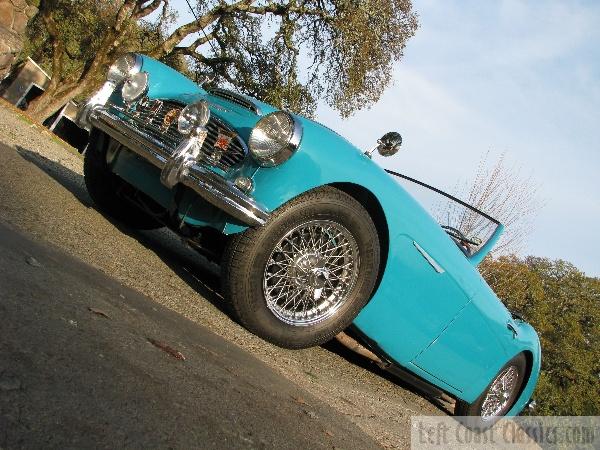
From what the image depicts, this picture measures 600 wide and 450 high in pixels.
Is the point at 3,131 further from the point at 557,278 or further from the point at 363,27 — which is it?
the point at 557,278

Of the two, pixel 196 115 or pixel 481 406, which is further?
pixel 481 406

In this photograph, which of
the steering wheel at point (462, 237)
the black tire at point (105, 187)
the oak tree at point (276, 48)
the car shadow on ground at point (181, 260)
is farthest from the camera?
the oak tree at point (276, 48)

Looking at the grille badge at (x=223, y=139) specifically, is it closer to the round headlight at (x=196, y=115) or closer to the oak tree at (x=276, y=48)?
the round headlight at (x=196, y=115)

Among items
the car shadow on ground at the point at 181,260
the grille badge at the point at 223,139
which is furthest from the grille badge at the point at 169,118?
the car shadow on ground at the point at 181,260

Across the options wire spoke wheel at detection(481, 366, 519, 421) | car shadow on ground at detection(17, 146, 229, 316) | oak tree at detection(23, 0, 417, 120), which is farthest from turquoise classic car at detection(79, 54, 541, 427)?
oak tree at detection(23, 0, 417, 120)

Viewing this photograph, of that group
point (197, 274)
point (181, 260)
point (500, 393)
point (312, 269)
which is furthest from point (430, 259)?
point (181, 260)

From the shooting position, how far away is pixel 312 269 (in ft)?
11.5

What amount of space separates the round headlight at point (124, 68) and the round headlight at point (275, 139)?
5.10 feet

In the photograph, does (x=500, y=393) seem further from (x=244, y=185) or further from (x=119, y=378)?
(x=119, y=378)

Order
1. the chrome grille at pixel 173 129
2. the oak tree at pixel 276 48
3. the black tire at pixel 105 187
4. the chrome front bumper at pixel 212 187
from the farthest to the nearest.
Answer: the oak tree at pixel 276 48, the black tire at pixel 105 187, the chrome grille at pixel 173 129, the chrome front bumper at pixel 212 187

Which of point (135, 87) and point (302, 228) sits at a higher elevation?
point (135, 87)

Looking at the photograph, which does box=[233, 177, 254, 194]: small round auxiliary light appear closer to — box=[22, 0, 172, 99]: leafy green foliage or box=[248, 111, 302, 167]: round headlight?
box=[248, 111, 302, 167]: round headlight

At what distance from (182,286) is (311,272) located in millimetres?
915

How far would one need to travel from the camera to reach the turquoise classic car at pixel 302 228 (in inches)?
129
